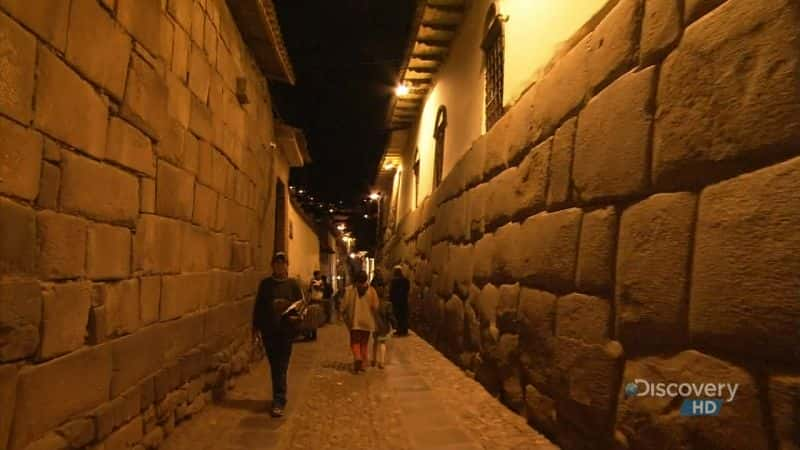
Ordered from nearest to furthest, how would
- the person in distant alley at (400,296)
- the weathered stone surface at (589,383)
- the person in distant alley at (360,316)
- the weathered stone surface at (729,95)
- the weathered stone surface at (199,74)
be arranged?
the weathered stone surface at (729,95), the weathered stone surface at (589,383), the weathered stone surface at (199,74), the person in distant alley at (360,316), the person in distant alley at (400,296)

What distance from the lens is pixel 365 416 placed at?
517cm

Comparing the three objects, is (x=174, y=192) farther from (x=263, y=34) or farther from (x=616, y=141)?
(x=263, y=34)

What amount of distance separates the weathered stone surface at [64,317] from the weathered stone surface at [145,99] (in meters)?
1.15

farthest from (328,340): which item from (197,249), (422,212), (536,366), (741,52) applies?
(741,52)

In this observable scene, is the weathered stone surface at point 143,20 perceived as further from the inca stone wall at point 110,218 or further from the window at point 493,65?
the window at point 493,65

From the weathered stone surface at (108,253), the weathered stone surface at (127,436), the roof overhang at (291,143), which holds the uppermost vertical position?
the roof overhang at (291,143)

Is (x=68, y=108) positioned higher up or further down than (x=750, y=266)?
higher up

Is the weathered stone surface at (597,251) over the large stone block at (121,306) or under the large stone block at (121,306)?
over

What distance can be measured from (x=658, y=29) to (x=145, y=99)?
319cm

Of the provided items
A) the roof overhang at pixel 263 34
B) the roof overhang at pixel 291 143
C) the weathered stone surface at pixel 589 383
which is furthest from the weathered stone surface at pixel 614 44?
the roof overhang at pixel 291 143

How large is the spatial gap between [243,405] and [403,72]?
801cm

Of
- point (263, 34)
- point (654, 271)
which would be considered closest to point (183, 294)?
point (654, 271)

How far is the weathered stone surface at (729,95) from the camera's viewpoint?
2.15 m

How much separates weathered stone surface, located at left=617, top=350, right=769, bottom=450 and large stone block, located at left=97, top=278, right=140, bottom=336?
117 inches
